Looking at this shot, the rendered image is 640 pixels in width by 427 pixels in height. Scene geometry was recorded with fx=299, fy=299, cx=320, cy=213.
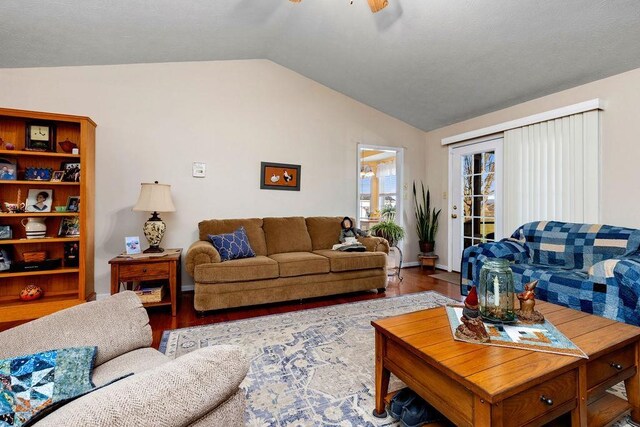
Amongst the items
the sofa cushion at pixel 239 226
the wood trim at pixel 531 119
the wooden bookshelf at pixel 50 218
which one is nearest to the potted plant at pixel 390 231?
the wood trim at pixel 531 119

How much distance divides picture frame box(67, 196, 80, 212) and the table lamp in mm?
577

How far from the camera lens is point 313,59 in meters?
3.76

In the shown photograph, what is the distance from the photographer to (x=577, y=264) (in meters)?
2.68

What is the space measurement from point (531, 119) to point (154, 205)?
429 cm

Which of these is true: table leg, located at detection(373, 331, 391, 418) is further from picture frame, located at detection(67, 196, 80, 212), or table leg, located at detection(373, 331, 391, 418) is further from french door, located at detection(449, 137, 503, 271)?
french door, located at detection(449, 137, 503, 271)

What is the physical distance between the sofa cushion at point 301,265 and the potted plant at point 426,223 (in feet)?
7.46

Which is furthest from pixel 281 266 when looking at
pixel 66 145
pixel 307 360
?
pixel 66 145

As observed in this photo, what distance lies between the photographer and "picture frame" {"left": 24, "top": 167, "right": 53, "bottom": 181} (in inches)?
111

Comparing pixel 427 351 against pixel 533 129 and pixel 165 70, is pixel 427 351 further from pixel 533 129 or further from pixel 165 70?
pixel 165 70

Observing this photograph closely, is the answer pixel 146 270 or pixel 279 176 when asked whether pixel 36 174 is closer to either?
pixel 146 270

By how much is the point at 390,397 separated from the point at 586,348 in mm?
882

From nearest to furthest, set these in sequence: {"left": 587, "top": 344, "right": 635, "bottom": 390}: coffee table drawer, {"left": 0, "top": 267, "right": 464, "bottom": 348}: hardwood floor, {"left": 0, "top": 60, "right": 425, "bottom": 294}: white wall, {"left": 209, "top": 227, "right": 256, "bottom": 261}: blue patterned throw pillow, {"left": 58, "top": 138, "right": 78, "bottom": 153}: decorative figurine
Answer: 1. {"left": 587, "top": 344, "right": 635, "bottom": 390}: coffee table drawer
2. {"left": 0, "top": 267, "right": 464, "bottom": 348}: hardwood floor
3. {"left": 58, "top": 138, "right": 78, "bottom": 153}: decorative figurine
4. {"left": 209, "top": 227, "right": 256, "bottom": 261}: blue patterned throw pillow
5. {"left": 0, "top": 60, "right": 425, "bottom": 294}: white wall

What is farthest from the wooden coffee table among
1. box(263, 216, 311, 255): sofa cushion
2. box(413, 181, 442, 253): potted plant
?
box(413, 181, 442, 253): potted plant

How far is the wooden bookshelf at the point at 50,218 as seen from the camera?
269 centimetres
